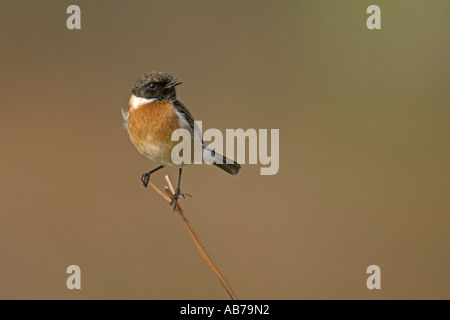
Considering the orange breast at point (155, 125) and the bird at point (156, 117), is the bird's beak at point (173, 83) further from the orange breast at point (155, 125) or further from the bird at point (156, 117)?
the orange breast at point (155, 125)

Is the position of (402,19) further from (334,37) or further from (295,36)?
(295,36)

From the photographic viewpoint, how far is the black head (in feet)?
7.44

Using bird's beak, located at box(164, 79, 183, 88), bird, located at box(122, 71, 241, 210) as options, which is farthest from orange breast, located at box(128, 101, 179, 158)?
bird's beak, located at box(164, 79, 183, 88)

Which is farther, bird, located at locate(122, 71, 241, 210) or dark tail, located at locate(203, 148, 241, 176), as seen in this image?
dark tail, located at locate(203, 148, 241, 176)

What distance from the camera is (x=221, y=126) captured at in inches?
209

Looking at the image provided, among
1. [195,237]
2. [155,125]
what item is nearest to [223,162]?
[155,125]

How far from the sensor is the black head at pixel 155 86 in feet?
7.44

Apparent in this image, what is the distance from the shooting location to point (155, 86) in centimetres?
230

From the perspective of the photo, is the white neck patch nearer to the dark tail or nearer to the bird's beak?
the bird's beak

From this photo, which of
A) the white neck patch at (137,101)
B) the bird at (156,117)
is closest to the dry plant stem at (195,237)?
the bird at (156,117)

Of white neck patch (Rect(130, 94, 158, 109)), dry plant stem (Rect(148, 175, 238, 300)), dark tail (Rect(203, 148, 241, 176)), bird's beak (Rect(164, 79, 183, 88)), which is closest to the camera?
dry plant stem (Rect(148, 175, 238, 300))

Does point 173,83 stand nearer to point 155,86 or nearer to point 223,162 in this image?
point 155,86

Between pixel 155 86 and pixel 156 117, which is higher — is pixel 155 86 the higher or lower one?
the higher one

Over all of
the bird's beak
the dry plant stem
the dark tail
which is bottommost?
the dry plant stem
